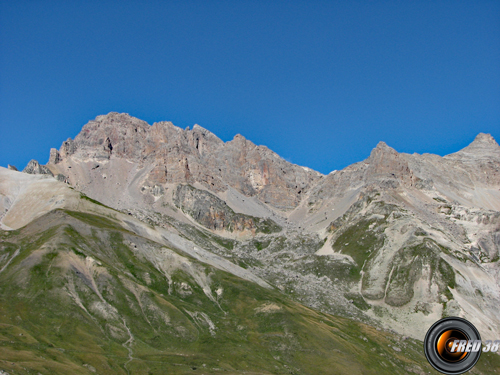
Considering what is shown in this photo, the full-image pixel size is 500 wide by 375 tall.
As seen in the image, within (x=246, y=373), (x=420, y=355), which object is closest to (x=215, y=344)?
(x=246, y=373)

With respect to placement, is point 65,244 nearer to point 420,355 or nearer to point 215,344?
point 215,344

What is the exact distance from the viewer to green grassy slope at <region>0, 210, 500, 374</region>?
436 ft

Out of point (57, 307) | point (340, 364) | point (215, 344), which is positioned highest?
point (57, 307)

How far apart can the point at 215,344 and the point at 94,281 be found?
64047 mm

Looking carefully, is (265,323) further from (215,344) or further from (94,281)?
(94,281)

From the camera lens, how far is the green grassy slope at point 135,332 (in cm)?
13288

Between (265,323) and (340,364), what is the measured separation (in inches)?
1684

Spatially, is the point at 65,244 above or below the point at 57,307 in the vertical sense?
above

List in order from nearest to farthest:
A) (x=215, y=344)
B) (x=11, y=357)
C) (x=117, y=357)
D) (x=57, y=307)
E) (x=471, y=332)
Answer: (x=471, y=332), (x=11, y=357), (x=117, y=357), (x=57, y=307), (x=215, y=344)

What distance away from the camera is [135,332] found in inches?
6314

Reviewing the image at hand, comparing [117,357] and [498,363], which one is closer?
[117,357]

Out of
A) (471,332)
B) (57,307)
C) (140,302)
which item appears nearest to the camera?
(471,332)

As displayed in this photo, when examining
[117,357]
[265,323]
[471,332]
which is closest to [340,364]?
[265,323]

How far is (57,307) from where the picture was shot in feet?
509
